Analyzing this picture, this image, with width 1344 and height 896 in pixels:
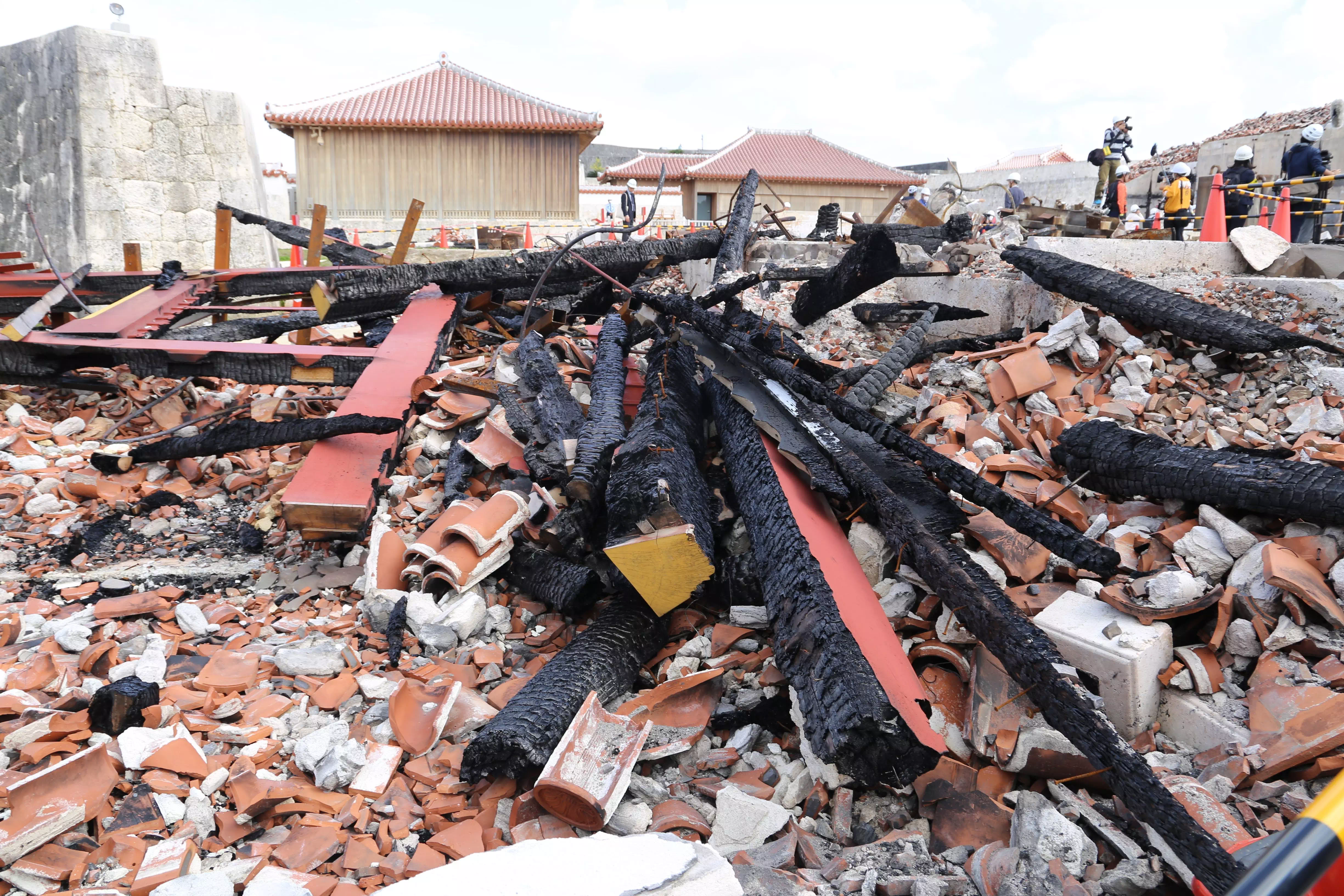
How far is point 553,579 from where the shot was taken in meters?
2.99

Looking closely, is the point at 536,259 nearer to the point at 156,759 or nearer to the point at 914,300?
the point at 914,300

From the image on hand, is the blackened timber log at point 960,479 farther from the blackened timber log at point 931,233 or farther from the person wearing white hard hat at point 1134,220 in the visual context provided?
the person wearing white hard hat at point 1134,220

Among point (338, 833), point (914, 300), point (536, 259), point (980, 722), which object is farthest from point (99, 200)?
point (980, 722)

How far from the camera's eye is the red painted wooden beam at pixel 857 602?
192 cm

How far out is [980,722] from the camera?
6.73ft

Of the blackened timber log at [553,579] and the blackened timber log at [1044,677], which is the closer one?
the blackened timber log at [1044,677]

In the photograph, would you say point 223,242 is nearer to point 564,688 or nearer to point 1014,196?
point 564,688

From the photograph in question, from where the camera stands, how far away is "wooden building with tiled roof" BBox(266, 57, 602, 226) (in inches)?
704

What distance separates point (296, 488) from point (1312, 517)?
3.78 m

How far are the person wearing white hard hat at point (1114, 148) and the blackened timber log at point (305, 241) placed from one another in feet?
37.0

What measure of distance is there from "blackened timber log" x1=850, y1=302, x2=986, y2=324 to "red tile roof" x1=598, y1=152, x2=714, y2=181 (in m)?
20.7

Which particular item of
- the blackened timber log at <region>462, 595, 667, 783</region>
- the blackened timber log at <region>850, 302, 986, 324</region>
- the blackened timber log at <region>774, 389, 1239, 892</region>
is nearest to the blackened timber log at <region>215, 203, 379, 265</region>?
the blackened timber log at <region>850, 302, 986, 324</region>

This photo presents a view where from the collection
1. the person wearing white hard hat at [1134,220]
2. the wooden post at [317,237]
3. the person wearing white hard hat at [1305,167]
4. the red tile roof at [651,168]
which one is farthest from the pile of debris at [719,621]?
the red tile roof at [651,168]

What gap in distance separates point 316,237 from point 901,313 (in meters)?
4.74
